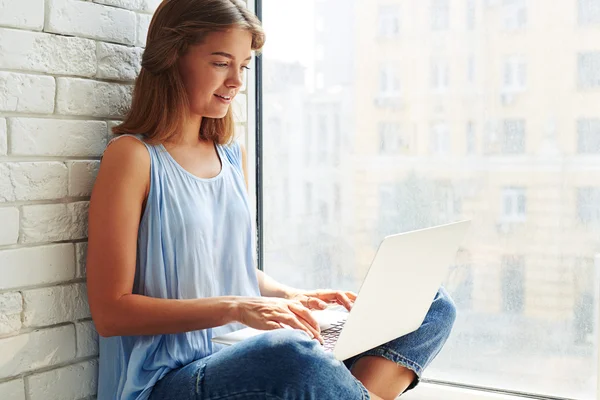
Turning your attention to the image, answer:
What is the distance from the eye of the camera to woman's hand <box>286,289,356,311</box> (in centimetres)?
180

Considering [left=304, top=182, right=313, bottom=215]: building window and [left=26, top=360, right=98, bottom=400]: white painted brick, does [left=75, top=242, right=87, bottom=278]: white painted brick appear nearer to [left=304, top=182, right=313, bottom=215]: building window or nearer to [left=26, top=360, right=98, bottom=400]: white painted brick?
[left=26, top=360, right=98, bottom=400]: white painted brick

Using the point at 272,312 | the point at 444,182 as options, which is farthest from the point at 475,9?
the point at 272,312

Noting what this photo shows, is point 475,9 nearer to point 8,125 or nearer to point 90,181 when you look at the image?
point 90,181

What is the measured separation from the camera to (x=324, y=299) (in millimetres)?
1841

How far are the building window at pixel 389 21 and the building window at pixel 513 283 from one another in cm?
70

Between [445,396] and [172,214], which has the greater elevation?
[172,214]

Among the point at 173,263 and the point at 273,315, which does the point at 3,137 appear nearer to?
the point at 173,263

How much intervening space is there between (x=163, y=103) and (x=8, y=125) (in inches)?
13.5

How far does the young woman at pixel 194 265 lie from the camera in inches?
58.6

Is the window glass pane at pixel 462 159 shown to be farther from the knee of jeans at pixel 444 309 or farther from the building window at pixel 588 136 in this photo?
the knee of jeans at pixel 444 309

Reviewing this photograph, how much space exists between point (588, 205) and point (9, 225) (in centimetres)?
136

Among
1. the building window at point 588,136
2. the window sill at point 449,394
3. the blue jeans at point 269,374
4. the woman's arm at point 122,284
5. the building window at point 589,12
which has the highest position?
the building window at point 589,12

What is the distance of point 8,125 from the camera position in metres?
1.55

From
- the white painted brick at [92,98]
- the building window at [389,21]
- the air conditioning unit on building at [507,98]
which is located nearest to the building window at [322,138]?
the building window at [389,21]
